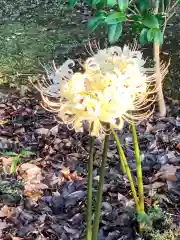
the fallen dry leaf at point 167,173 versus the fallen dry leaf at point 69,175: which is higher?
the fallen dry leaf at point 167,173

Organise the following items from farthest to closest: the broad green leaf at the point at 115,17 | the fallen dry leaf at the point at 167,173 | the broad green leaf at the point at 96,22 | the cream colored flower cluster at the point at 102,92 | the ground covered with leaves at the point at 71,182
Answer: the fallen dry leaf at the point at 167,173 < the ground covered with leaves at the point at 71,182 < the broad green leaf at the point at 96,22 < the broad green leaf at the point at 115,17 < the cream colored flower cluster at the point at 102,92

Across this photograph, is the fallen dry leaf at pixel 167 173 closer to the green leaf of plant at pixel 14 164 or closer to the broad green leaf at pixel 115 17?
the green leaf of plant at pixel 14 164

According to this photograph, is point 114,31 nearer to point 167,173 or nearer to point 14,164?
point 167,173

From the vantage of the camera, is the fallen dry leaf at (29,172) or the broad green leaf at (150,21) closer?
the broad green leaf at (150,21)

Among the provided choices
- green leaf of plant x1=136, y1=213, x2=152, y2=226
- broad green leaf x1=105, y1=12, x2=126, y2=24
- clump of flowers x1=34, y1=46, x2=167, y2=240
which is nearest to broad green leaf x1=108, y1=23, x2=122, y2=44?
broad green leaf x1=105, y1=12, x2=126, y2=24

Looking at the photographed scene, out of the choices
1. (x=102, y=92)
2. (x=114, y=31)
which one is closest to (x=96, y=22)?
(x=114, y=31)

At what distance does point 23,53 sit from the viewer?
5621 mm

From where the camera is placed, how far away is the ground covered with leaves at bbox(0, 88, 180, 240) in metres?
2.74

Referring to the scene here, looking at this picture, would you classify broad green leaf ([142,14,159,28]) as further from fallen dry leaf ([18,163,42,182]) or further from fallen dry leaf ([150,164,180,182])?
fallen dry leaf ([18,163,42,182])

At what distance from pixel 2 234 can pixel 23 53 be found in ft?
10.3

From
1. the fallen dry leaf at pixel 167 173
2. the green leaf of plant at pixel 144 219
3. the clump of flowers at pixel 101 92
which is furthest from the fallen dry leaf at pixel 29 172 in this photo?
the clump of flowers at pixel 101 92

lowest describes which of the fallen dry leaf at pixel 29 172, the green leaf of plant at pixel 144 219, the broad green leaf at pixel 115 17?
the fallen dry leaf at pixel 29 172

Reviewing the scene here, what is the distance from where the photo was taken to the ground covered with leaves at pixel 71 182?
2.74m

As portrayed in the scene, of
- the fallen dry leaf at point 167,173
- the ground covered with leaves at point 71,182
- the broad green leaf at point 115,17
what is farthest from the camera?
the fallen dry leaf at point 167,173
